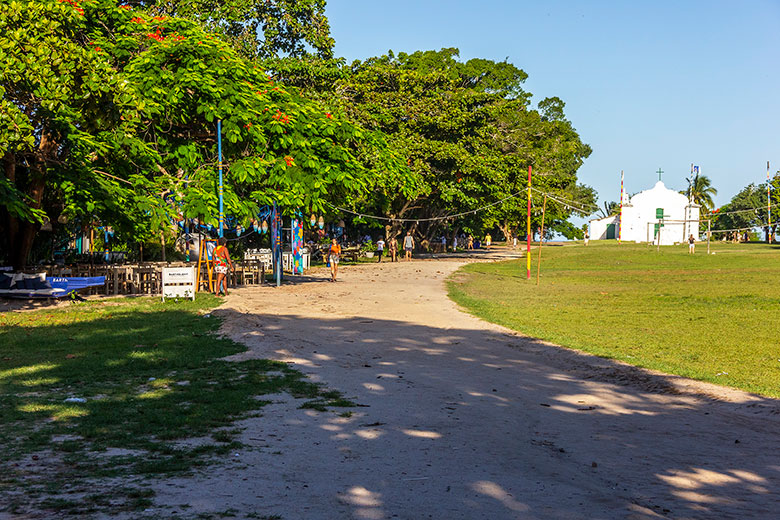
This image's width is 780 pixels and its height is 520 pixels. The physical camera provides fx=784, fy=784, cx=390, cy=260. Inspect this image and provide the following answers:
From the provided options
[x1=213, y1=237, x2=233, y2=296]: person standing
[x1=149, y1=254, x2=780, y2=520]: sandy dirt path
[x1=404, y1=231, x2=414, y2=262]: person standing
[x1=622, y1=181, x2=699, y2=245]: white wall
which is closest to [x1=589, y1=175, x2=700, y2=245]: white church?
[x1=622, y1=181, x2=699, y2=245]: white wall

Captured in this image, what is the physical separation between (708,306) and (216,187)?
548 inches

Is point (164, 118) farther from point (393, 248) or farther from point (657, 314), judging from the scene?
point (393, 248)

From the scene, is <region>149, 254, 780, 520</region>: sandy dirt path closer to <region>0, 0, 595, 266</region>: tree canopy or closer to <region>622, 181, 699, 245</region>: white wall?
<region>0, 0, 595, 266</region>: tree canopy

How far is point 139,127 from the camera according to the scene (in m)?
21.1

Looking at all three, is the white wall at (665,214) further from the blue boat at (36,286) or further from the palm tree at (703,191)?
the blue boat at (36,286)

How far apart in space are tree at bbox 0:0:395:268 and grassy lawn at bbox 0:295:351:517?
16.6ft

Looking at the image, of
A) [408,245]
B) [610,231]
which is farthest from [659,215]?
Result: [408,245]

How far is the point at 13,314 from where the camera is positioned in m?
17.7

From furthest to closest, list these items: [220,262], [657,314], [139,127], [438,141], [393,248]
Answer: [393,248] < [438,141] < [220,262] < [139,127] < [657,314]

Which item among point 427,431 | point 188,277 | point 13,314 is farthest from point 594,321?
point 13,314

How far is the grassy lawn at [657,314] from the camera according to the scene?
12.3 metres

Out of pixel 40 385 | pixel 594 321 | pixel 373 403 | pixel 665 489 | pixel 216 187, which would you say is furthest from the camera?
pixel 216 187

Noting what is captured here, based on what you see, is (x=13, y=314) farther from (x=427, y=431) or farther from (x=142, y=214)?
(x=427, y=431)

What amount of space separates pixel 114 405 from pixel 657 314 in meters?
14.8
